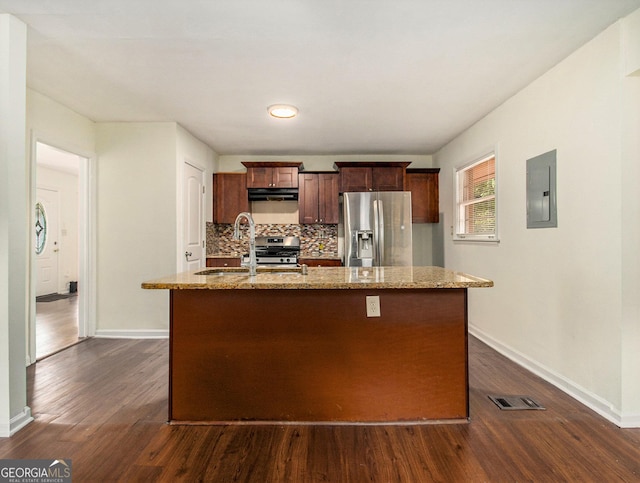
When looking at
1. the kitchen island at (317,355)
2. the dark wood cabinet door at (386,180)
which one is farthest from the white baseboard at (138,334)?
the dark wood cabinet door at (386,180)

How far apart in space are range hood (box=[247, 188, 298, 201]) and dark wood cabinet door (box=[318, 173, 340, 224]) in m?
0.40

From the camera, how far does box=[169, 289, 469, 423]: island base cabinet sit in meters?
2.23

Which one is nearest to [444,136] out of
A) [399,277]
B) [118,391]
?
[399,277]

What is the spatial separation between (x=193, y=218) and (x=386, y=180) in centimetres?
272

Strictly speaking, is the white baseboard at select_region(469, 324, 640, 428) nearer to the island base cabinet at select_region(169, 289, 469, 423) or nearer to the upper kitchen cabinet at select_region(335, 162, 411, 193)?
the island base cabinet at select_region(169, 289, 469, 423)

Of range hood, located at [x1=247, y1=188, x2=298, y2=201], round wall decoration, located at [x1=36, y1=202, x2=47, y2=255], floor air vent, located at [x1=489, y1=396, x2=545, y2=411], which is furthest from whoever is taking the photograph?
round wall decoration, located at [x1=36, y1=202, x2=47, y2=255]

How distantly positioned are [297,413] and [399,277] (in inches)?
41.6

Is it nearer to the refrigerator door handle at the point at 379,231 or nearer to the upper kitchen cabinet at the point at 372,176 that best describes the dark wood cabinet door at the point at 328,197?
the upper kitchen cabinet at the point at 372,176

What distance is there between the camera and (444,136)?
4621mm

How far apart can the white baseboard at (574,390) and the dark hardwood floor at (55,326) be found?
4.41 m

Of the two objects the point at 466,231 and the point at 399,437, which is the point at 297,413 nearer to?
the point at 399,437

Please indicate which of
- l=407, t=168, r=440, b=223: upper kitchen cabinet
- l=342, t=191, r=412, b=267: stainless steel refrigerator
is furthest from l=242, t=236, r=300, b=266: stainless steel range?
l=407, t=168, r=440, b=223: upper kitchen cabinet

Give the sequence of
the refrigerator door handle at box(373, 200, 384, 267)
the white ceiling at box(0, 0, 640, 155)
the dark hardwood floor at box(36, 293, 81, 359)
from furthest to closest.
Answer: the refrigerator door handle at box(373, 200, 384, 267) → the dark hardwood floor at box(36, 293, 81, 359) → the white ceiling at box(0, 0, 640, 155)

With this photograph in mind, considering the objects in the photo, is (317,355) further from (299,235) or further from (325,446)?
(299,235)
